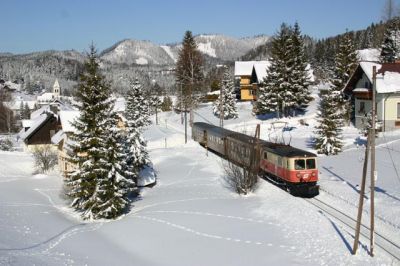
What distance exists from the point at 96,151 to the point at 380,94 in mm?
27785

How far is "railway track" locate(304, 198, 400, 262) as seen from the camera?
725 inches

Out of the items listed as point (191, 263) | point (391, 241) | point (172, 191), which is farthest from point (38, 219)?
point (391, 241)

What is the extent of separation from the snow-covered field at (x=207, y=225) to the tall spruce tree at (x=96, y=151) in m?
1.30

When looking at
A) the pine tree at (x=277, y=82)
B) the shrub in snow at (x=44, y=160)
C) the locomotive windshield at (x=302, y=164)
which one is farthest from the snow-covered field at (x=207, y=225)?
the pine tree at (x=277, y=82)

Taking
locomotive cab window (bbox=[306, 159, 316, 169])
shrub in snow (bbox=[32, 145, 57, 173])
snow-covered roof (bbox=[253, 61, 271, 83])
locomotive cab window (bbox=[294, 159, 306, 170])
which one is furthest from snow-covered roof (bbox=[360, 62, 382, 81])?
shrub in snow (bbox=[32, 145, 57, 173])

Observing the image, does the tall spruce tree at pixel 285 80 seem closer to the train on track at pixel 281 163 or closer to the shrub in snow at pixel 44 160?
the train on track at pixel 281 163

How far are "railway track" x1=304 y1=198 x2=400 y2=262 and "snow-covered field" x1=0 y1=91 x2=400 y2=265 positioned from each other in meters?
0.38

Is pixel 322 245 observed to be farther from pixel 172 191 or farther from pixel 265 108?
pixel 265 108

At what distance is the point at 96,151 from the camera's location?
28016 mm

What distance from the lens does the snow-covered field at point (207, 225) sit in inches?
755

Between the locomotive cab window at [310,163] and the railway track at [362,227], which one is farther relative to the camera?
the locomotive cab window at [310,163]

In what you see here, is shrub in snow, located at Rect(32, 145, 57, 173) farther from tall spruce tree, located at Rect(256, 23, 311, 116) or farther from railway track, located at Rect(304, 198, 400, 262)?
railway track, located at Rect(304, 198, 400, 262)

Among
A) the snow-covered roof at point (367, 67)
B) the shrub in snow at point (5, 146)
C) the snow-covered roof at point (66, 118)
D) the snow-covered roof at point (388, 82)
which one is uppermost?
the snow-covered roof at point (367, 67)

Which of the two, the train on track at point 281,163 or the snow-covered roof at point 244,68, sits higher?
the snow-covered roof at point 244,68
